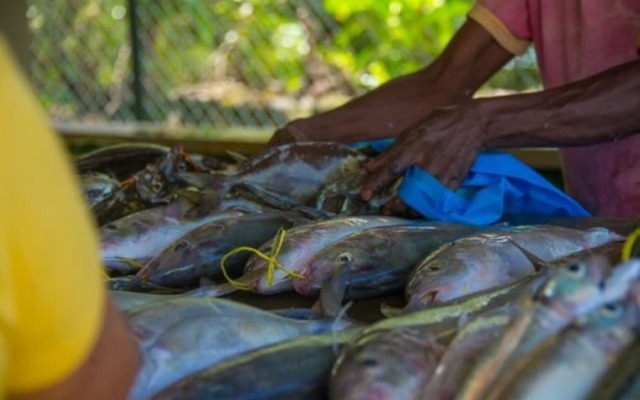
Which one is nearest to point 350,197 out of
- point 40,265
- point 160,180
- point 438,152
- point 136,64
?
point 438,152

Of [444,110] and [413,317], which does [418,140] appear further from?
[413,317]

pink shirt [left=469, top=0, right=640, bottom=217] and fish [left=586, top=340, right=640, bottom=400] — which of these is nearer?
fish [left=586, top=340, right=640, bottom=400]

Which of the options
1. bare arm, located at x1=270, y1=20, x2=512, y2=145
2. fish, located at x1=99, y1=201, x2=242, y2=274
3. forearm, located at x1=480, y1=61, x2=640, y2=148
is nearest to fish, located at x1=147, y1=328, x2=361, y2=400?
fish, located at x1=99, y1=201, x2=242, y2=274

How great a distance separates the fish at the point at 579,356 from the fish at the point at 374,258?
892 millimetres

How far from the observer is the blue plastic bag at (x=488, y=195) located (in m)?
2.88

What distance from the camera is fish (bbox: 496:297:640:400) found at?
1.38m

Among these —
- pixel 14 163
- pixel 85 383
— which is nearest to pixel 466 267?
pixel 85 383

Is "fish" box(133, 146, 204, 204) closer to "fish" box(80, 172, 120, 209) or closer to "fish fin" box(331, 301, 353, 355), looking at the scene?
"fish" box(80, 172, 120, 209)

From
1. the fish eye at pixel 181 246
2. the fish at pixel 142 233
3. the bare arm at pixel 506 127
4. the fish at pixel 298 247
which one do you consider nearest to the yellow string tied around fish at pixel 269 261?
the fish at pixel 298 247

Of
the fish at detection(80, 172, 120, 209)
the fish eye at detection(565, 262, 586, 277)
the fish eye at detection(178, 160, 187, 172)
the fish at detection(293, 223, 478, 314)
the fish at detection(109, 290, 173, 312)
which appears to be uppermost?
the fish at detection(109, 290, 173, 312)

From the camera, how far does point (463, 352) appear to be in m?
1.56

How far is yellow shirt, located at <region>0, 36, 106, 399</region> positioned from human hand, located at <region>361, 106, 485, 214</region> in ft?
5.76

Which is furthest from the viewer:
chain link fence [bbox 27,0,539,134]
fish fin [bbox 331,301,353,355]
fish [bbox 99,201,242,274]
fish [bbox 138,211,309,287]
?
chain link fence [bbox 27,0,539,134]

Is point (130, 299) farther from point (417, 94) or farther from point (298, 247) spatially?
point (417, 94)
